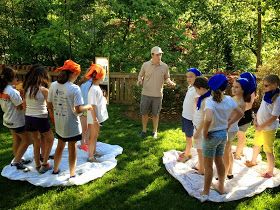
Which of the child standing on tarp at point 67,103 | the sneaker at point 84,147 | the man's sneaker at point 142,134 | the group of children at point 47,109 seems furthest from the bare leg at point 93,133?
the man's sneaker at point 142,134

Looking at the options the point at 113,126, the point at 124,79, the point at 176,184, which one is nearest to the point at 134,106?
the point at 124,79

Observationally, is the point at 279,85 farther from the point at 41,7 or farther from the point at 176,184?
the point at 41,7

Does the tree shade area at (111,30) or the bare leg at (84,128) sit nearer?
the bare leg at (84,128)

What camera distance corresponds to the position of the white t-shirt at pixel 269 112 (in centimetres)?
528

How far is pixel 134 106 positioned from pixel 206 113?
627 centimetres

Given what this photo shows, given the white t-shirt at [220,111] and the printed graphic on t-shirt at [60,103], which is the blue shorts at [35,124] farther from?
the white t-shirt at [220,111]

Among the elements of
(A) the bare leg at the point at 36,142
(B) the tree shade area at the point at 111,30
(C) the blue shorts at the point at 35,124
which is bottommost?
(A) the bare leg at the point at 36,142

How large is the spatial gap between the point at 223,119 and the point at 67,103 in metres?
2.14

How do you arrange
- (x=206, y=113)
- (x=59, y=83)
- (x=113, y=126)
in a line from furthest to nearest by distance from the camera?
1. (x=113, y=126)
2. (x=59, y=83)
3. (x=206, y=113)

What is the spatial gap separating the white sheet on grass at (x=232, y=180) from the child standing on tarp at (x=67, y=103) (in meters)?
1.77

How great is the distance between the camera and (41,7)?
11.6 m

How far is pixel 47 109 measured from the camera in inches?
218

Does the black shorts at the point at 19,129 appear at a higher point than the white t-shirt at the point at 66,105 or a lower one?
lower

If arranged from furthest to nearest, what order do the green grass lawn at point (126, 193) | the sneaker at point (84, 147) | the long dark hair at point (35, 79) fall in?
the sneaker at point (84, 147) < the long dark hair at point (35, 79) < the green grass lawn at point (126, 193)
